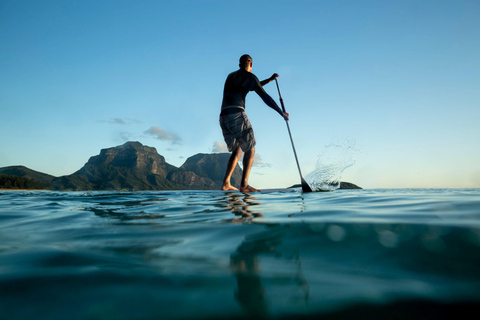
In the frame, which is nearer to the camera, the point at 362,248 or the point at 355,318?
the point at 355,318

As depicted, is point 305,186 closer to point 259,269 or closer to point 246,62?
point 246,62

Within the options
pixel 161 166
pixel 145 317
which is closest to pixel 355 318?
pixel 145 317

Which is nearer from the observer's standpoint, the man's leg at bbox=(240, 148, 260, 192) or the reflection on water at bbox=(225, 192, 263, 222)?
the reflection on water at bbox=(225, 192, 263, 222)

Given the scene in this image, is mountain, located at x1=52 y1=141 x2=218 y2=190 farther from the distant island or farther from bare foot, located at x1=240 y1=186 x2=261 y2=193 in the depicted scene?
bare foot, located at x1=240 y1=186 x2=261 y2=193

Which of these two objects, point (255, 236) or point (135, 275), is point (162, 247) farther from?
point (255, 236)

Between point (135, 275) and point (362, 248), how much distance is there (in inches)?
41.1

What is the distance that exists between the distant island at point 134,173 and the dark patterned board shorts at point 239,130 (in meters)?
120

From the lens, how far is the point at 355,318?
73 centimetres

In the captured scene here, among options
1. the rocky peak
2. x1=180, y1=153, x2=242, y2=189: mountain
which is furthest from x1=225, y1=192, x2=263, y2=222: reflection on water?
x1=180, y1=153, x2=242, y2=189: mountain

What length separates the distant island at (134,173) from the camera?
120213 millimetres

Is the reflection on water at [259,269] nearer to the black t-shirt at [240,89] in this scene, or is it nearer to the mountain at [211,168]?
the black t-shirt at [240,89]

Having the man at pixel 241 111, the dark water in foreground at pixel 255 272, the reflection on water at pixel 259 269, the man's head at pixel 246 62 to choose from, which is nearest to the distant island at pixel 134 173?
the man at pixel 241 111

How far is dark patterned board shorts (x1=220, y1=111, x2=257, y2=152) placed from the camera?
242 inches

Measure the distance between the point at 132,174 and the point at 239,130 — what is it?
156 meters
